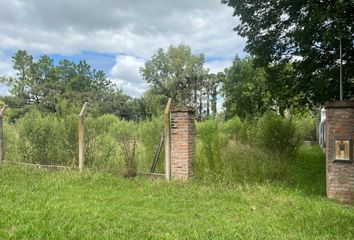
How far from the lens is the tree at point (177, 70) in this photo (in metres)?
53.3

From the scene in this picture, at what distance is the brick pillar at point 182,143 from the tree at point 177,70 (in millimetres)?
44765

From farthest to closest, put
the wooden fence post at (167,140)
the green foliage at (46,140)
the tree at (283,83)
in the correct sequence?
the tree at (283,83) → the green foliage at (46,140) → the wooden fence post at (167,140)

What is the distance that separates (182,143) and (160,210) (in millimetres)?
2544

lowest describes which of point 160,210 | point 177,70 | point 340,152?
point 160,210

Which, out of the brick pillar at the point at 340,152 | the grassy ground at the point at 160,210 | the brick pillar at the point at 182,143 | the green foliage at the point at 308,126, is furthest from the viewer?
the green foliage at the point at 308,126

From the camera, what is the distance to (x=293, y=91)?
39.8 feet

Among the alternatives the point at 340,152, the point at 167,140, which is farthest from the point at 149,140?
the point at 340,152

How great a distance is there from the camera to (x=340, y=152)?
6883 mm

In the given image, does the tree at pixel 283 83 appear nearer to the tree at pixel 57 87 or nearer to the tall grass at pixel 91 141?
the tall grass at pixel 91 141

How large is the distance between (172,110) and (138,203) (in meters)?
2.83

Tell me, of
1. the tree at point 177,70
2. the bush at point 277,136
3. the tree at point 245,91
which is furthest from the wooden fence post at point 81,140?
the tree at point 177,70

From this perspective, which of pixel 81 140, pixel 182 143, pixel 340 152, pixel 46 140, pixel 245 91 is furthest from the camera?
pixel 245 91

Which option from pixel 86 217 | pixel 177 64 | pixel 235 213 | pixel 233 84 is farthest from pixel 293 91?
pixel 177 64

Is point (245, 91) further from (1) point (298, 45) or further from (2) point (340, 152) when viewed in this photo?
(2) point (340, 152)
